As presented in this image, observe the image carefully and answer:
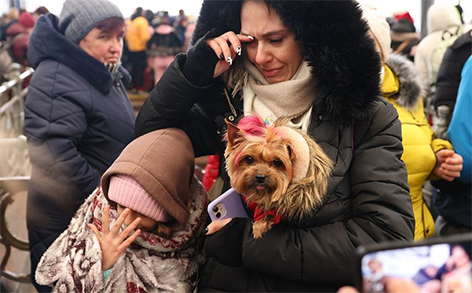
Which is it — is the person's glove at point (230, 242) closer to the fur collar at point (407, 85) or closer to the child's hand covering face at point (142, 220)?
the child's hand covering face at point (142, 220)

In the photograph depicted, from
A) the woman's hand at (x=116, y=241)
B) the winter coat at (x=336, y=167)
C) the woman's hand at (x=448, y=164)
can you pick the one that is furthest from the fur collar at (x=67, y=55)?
the woman's hand at (x=448, y=164)

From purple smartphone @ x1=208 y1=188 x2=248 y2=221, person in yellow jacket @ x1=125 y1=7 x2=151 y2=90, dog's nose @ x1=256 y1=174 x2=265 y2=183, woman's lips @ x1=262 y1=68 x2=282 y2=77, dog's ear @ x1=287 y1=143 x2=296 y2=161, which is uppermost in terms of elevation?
woman's lips @ x1=262 y1=68 x2=282 y2=77

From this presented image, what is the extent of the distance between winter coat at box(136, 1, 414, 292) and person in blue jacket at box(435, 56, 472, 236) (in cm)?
101

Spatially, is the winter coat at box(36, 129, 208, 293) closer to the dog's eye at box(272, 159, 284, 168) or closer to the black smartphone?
the dog's eye at box(272, 159, 284, 168)

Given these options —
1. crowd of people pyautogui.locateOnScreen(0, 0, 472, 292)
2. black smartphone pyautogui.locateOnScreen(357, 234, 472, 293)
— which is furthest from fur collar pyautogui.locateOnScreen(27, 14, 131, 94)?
black smartphone pyautogui.locateOnScreen(357, 234, 472, 293)

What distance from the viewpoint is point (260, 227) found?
150 cm

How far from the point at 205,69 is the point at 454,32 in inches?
142

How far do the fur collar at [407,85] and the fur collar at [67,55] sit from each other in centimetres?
147

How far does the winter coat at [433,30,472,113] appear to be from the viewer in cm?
319

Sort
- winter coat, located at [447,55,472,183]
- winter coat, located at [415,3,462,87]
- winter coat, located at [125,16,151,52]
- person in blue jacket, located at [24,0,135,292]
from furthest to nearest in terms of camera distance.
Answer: winter coat, located at [125,16,151,52], winter coat, located at [415,3,462,87], person in blue jacket, located at [24,0,135,292], winter coat, located at [447,55,472,183]

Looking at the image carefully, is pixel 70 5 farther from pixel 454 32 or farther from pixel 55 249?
pixel 454 32

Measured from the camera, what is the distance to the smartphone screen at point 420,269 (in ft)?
2.75

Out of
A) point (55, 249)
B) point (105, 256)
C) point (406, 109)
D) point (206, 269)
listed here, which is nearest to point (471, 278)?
point (206, 269)

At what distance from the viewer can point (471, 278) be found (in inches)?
34.5
